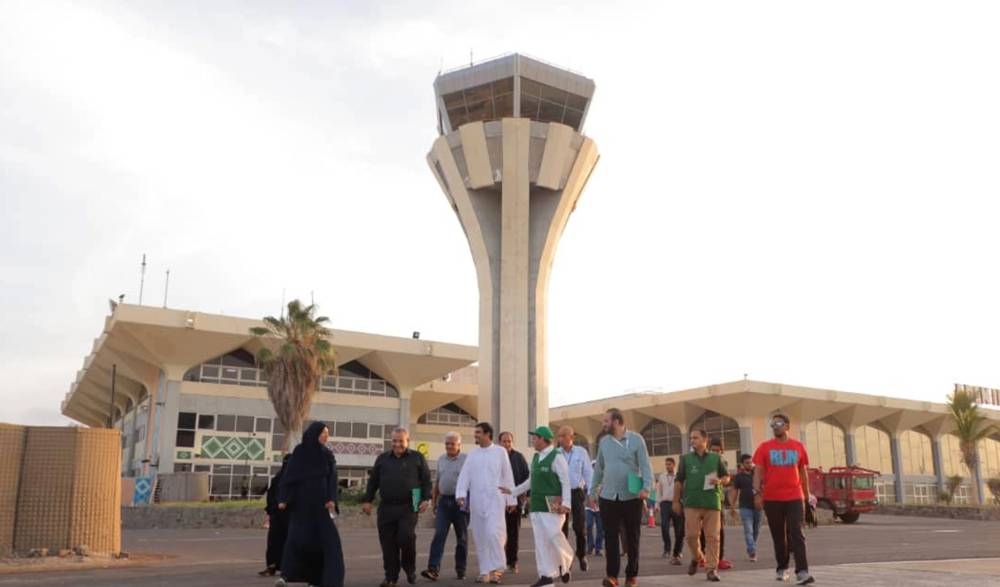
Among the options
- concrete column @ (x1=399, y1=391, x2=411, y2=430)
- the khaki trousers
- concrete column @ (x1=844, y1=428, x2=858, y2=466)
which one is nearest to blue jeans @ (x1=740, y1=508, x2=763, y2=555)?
the khaki trousers

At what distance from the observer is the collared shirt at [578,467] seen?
10.7 meters

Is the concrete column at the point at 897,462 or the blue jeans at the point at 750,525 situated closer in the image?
the blue jeans at the point at 750,525

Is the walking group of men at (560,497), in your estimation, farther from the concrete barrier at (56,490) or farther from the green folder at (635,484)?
the concrete barrier at (56,490)

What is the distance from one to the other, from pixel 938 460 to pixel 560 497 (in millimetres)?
68009

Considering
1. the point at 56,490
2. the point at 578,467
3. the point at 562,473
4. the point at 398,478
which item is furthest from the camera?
the point at 56,490

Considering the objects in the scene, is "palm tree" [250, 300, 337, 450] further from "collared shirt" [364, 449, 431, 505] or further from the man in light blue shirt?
the man in light blue shirt

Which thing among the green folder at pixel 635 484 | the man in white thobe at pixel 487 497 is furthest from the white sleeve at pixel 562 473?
the man in white thobe at pixel 487 497

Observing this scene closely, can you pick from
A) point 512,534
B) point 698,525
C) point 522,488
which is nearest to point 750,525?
point 698,525

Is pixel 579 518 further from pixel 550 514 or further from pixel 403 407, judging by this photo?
pixel 403 407

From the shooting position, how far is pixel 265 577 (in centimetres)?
974

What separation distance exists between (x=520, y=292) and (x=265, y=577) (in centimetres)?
3302

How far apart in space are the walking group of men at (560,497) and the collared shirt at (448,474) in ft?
0.04

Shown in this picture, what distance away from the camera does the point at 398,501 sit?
8.69m

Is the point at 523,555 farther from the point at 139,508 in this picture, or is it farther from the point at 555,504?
the point at 139,508
